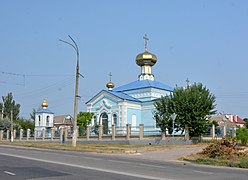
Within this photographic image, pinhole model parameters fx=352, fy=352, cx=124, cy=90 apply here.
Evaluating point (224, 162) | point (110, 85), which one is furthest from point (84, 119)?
point (224, 162)

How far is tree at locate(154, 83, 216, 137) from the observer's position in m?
37.4

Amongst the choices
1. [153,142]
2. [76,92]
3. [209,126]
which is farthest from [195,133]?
[76,92]

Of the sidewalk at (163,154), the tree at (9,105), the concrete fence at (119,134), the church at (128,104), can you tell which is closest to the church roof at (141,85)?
the church at (128,104)

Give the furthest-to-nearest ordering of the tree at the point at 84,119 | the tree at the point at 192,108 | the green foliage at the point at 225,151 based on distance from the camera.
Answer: the tree at the point at 84,119 < the tree at the point at 192,108 < the green foliage at the point at 225,151

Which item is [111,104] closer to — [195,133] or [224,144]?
[195,133]

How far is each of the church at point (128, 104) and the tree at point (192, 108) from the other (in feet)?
39.0

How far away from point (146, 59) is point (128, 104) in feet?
33.8

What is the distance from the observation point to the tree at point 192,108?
1473 inches

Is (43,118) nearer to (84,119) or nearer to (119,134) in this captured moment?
(84,119)

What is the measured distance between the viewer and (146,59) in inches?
2303

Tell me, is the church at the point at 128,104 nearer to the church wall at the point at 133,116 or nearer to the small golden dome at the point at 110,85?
the church wall at the point at 133,116

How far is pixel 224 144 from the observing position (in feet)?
67.6

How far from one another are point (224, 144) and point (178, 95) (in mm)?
18108

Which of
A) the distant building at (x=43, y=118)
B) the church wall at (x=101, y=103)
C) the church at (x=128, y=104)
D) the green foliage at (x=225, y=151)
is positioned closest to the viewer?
the green foliage at (x=225, y=151)
